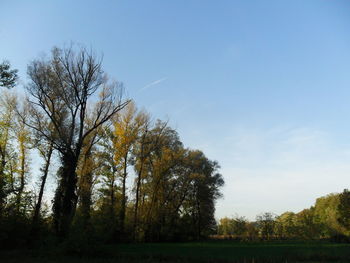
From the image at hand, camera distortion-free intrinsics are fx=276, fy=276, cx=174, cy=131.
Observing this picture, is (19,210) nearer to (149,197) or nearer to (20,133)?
(20,133)

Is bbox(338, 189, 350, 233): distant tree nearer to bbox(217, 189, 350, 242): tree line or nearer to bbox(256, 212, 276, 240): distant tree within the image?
bbox(217, 189, 350, 242): tree line

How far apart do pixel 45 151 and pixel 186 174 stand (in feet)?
67.6

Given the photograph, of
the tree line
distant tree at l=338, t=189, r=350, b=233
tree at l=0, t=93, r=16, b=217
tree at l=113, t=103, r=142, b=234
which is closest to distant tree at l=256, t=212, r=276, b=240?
the tree line

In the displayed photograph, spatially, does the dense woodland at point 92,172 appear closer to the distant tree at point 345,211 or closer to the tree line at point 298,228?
the tree line at point 298,228

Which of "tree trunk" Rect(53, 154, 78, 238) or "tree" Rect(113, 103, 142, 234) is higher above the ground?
"tree" Rect(113, 103, 142, 234)

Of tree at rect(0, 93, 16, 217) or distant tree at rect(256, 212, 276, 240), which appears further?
distant tree at rect(256, 212, 276, 240)

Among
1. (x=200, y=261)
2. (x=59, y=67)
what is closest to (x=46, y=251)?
(x=200, y=261)

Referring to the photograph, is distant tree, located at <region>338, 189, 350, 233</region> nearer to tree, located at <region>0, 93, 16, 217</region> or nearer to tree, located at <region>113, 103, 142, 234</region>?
tree, located at <region>113, 103, 142, 234</region>

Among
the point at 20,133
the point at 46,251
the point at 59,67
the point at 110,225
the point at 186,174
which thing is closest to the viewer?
the point at 46,251

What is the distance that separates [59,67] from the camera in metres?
23.2

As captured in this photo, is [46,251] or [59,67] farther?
[59,67]

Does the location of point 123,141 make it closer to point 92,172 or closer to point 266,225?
point 92,172

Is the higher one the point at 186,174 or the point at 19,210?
the point at 186,174

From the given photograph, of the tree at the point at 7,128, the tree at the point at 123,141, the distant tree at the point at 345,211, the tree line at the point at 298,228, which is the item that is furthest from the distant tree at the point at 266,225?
the tree at the point at 7,128
